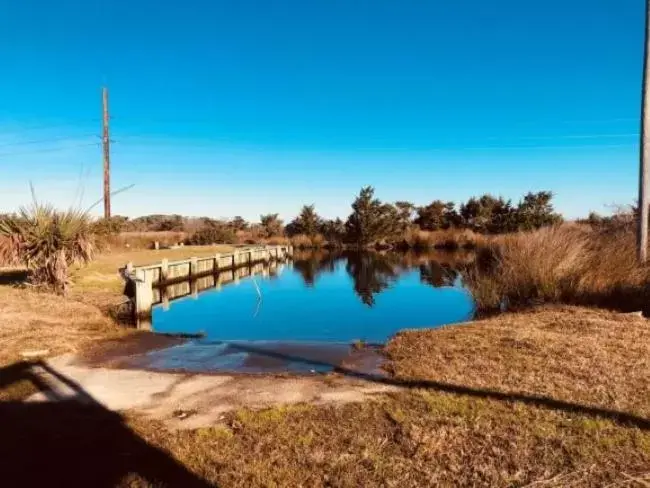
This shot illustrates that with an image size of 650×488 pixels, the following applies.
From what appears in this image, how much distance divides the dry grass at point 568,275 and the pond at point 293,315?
1.07 m

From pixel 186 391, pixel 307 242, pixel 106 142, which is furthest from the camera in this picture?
pixel 307 242

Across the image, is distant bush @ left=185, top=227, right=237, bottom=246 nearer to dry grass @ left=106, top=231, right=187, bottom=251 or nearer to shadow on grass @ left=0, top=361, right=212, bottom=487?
dry grass @ left=106, top=231, right=187, bottom=251

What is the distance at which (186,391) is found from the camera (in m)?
5.06

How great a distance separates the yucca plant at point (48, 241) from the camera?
1134 centimetres

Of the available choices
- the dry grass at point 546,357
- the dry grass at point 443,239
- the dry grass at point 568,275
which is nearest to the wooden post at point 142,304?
the dry grass at point 546,357

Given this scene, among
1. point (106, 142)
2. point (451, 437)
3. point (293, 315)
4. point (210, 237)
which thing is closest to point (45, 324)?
point (293, 315)

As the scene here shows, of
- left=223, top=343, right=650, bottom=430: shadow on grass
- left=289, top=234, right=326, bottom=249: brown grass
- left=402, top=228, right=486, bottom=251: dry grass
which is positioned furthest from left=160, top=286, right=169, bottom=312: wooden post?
left=289, top=234, right=326, bottom=249: brown grass

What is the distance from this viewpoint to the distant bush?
40.1m

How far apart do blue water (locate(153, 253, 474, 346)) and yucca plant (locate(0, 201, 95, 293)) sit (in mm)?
2354

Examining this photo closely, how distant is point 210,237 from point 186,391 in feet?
119

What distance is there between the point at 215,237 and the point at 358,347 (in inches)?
1363

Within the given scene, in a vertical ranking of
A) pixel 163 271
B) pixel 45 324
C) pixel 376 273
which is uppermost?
pixel 163 271

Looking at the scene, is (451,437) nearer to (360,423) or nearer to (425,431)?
(425,431)

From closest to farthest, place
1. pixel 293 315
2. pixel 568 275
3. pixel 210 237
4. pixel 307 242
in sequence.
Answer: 1. pixel 568 275
2. pixel 293 315
3. pixel 210 237
4. pixel 307 242
